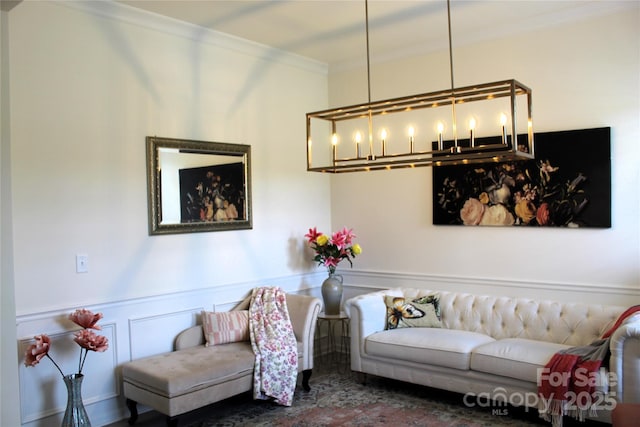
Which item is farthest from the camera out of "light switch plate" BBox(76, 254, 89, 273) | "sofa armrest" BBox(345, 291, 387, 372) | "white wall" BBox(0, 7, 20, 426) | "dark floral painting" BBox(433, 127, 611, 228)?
"sofa armrest" BBox(345, 291, 387, 372)

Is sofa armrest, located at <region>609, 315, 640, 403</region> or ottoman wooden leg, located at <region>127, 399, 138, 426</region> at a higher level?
sofa armrest, located at <region>609, 315, 640, 403</region>

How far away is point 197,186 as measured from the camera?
14.2 feet

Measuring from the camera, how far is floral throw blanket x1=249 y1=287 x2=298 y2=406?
12.6 ft

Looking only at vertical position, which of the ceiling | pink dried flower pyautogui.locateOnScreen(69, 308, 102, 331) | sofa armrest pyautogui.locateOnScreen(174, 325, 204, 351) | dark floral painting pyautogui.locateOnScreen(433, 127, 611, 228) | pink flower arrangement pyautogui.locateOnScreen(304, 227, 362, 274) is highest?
the ceiling

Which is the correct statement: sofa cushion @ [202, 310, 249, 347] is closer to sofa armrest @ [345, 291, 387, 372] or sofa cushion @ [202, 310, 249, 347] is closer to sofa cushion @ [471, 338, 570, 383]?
sofa armrest @ [345, 291, 387, 372]

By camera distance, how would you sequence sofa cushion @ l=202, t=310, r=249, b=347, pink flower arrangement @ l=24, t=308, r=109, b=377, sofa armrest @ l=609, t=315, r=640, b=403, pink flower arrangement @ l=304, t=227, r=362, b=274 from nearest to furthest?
sofa armrest @ l=609, t=315, r=640, b=403 → pink flower arrangement @ l=24, t=308, r=109, b=377 → sofa cushion @ l=202, t=310, r=249, b=347 → pink flower arrangement @ l=304, t=227, r=362, b=274

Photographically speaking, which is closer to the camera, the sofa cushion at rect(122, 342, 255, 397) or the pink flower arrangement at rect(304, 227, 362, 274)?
A: the sofa cushion at rect(122, 342, 255, 397)

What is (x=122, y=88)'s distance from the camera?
12.8 feet

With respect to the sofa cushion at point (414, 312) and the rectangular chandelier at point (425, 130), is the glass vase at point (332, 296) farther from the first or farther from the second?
the rectangular chandelier at point (425, 130)

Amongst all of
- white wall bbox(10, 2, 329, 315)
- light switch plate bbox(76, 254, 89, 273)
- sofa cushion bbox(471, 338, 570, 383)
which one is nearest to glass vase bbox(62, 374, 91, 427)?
white wall bbox(10, 2, 329, 315)

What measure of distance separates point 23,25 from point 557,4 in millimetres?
3777

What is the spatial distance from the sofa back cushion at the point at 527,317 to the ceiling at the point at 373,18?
223cm

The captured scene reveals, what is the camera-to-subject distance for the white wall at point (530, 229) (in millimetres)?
3932

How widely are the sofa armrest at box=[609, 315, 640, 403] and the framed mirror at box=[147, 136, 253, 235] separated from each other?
2.98 m
